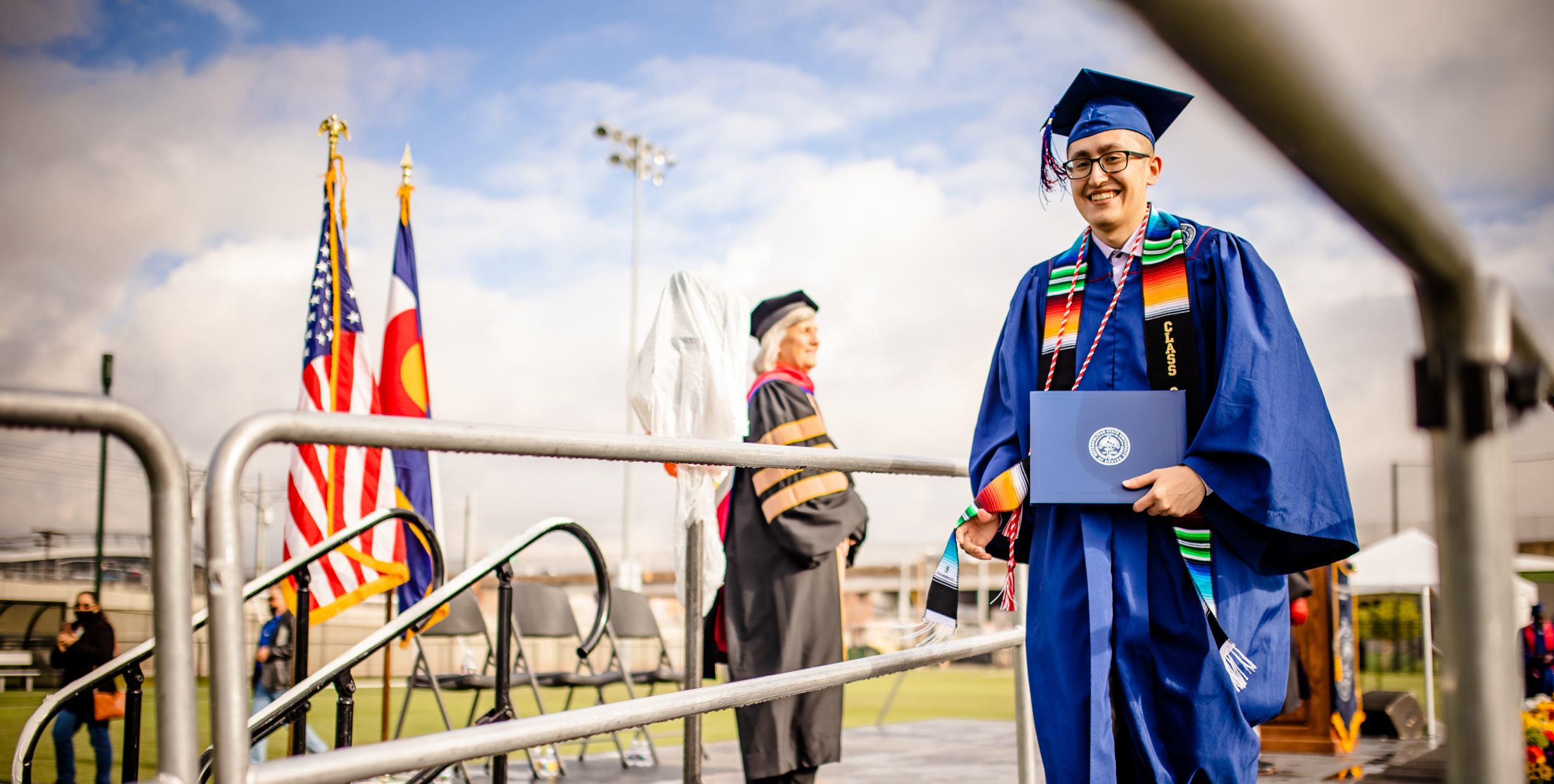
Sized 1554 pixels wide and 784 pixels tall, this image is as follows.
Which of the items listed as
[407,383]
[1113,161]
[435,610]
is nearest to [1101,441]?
[1113,161]

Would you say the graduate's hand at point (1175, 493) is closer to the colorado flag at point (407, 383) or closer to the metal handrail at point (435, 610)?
the metal handrail at point (435, 610)

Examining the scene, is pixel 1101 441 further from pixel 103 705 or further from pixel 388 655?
pixel 103 705

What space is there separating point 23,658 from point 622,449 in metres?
15.8

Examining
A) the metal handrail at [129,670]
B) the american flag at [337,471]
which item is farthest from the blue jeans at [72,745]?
the metal handrail at [129,670]

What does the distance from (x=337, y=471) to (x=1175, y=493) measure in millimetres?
4973

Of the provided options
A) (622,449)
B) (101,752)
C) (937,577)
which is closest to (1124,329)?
(937,577)

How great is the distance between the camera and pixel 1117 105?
7.49 feet

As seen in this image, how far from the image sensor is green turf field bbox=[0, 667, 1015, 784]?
25.4 ft

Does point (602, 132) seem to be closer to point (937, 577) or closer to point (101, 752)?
point (101, 752)

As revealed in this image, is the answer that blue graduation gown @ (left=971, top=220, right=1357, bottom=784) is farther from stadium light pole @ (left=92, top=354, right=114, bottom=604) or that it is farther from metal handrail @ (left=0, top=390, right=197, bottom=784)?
stadium light pole @ (left=92, top=354, right=114, bottom=604)

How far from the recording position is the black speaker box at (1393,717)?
7.43 metres

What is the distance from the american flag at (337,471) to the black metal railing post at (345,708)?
3264mm

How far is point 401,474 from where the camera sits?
245 inches

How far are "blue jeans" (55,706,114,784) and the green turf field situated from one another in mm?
224
